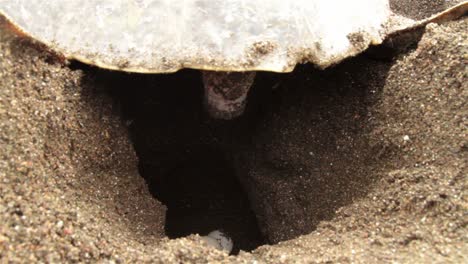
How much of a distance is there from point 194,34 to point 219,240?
627mm

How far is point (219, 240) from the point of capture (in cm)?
139

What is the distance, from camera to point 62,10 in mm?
1129

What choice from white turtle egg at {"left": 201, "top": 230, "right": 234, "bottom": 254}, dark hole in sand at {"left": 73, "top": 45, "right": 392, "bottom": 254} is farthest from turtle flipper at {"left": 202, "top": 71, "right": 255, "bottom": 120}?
white turtle egg at {"left": 201, "top": 230, "right": 234, "bottom": 254}

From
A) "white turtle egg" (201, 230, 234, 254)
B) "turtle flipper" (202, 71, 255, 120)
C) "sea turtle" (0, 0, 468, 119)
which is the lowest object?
"white turtle egg" (201, 230, 234, 254)

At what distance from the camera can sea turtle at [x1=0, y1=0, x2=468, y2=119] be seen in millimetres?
1050

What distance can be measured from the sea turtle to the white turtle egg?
0.54 meters

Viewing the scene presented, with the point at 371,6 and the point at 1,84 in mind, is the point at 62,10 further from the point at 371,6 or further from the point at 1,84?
the point at 371,6

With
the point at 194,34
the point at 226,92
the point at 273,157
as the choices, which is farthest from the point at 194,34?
the point at 273,157

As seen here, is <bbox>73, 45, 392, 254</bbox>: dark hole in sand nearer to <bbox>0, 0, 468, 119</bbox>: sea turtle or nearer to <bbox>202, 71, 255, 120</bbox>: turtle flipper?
<bbox>202, 71, 255, 120</bbox>: turtle flipper

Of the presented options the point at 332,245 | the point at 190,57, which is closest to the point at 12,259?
the point at 190,57

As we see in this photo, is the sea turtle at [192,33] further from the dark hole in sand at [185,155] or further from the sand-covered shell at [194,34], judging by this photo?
the dark hole in sand at [185,155]

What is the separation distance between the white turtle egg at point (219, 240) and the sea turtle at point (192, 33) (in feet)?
1.78

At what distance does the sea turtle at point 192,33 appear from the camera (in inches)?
41.3

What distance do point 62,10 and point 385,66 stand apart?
2.95 feet
